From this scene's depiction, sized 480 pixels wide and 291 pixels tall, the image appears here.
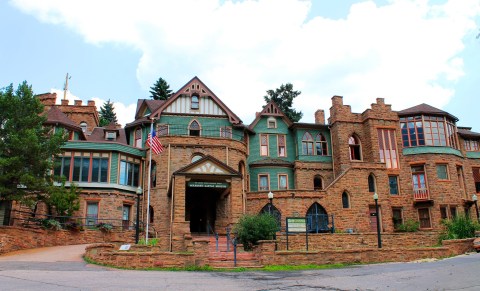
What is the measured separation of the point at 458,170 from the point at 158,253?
1211 inches

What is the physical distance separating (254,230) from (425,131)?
2212 centimetres

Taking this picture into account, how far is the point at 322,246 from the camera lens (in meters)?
25.0

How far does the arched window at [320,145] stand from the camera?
3809 cm

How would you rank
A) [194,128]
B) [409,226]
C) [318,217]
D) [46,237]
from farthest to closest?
[194,128] < [409,226] < [318,217] < [46,237]

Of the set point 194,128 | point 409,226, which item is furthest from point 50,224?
point 409,226

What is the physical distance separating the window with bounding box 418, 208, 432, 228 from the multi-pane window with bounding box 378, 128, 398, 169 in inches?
163

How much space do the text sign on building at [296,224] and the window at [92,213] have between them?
14.2 metres

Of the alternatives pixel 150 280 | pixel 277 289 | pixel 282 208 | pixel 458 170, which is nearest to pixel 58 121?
pixel 282 208

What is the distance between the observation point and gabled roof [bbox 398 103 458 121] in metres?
36.2

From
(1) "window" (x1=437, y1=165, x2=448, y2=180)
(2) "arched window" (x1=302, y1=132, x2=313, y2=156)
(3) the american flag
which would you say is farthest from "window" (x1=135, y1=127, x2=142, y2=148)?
(1) "window" (x1=437, y1=165, x2=448, y2=180)

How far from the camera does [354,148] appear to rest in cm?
3750

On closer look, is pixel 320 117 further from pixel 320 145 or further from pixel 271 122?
pixel 271 122

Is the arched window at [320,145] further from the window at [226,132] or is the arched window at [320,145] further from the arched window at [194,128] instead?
the arched window at [194,128]

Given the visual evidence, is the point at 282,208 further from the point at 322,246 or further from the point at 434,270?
the point at 434,270
